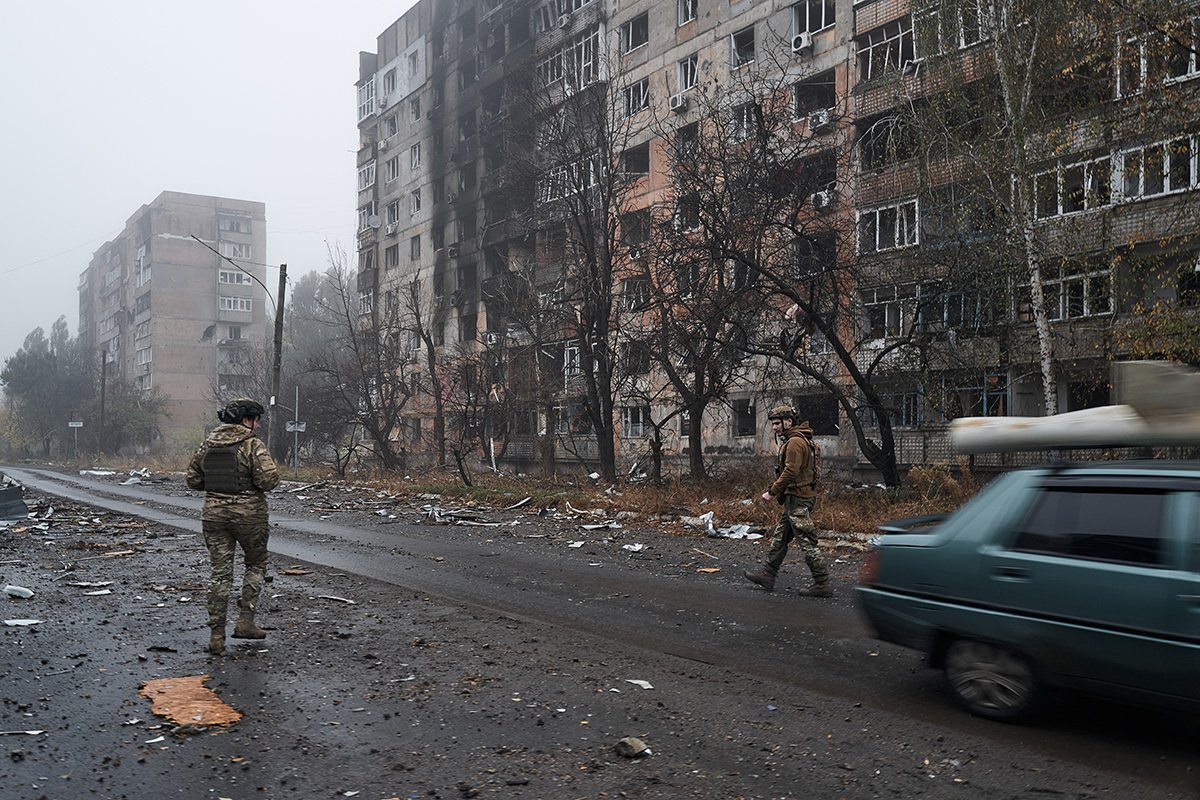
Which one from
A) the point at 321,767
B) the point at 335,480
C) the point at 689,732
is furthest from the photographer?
the point at 335,480

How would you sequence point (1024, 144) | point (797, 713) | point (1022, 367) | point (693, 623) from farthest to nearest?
point (1022, 367) → point (1024, 144) → point (693, 623) → point (797, 713)

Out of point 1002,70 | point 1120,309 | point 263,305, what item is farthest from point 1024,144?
point 263,305

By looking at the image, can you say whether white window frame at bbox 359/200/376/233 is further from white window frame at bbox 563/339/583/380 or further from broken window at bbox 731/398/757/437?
broken window at bbox 731/398/757/437

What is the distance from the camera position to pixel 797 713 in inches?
218

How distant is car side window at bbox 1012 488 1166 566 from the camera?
477 centimetres

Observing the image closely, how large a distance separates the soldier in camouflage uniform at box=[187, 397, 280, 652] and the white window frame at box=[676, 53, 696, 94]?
108 feet

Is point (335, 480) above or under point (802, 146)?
under

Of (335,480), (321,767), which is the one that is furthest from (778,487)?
(335,480)

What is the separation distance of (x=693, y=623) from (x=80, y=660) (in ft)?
16.2

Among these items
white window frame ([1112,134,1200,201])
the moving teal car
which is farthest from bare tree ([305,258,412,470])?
the moving teal car

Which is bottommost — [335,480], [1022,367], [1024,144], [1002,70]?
[335,480]

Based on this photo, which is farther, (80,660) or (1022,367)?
(1022,367)

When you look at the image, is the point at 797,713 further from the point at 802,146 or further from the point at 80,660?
the point at 802,146

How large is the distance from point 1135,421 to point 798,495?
16.0ft
